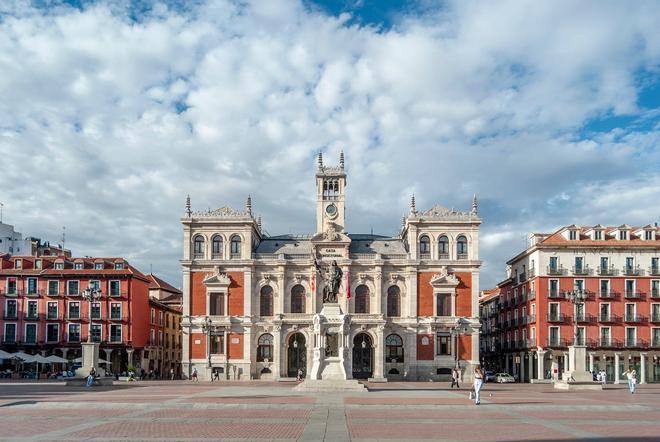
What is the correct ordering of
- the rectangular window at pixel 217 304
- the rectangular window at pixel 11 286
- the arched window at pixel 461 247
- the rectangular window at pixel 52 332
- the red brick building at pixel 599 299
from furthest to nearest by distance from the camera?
the rectangular window at pixel 11 286 < the rectangular window at pixel 52 332 < the arched window at pixel 461 247 < the rectangular window at pixel 217 304 < the red brick building at pixel 599 299

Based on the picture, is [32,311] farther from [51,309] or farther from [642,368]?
[642,368]

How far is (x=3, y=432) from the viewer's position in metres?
23.2

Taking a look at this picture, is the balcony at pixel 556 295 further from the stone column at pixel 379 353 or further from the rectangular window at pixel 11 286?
the rectangular window at pixel 11 286

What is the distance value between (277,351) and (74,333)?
21.8 m

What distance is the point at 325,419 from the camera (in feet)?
90.2

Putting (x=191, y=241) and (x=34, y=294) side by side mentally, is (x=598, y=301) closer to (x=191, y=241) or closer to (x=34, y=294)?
(x=191, y=241)

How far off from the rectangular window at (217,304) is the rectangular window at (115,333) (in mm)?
10543

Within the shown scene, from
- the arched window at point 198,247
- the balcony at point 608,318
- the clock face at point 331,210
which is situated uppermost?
the clock face at point 331,210

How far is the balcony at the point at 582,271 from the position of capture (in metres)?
78.3

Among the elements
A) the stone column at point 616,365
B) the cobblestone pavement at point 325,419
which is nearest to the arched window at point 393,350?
the stone column at point 616,365

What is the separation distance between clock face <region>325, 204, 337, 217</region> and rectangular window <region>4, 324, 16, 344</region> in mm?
35053

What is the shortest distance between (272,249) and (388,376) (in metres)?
18.1

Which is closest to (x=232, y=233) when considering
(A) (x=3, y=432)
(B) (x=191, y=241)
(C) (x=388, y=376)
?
(B) (x=191, y=241)

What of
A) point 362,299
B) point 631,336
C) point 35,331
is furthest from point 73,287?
point 631,336
